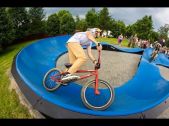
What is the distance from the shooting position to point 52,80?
26.1 ft

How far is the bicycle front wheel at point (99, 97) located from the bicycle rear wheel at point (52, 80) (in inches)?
35.3

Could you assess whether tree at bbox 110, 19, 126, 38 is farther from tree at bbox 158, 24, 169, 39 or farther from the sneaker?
the sneaker

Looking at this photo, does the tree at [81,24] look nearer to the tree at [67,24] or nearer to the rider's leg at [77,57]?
the tree at [67,24]

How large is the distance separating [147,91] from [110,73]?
3.43m

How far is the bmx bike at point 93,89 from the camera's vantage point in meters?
6.77

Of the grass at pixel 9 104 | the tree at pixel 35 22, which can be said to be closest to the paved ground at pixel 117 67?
the tree at pixel 35 22

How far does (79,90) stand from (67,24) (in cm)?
553

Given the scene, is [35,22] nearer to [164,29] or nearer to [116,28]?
[116,28]

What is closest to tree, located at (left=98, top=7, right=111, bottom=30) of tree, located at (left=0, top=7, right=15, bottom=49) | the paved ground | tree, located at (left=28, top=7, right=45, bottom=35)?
the paved ground

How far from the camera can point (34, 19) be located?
1377 cm

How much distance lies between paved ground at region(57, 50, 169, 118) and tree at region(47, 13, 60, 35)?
4.59 ft

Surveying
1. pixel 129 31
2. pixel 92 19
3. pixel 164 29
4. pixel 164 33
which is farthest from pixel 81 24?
pixel 164 33
